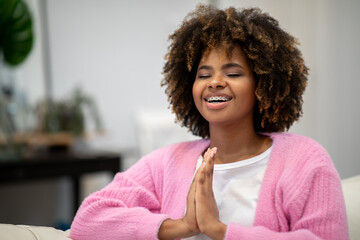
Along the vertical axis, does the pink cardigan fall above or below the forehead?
below

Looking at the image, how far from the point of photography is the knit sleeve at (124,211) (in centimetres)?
86

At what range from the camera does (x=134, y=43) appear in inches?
135

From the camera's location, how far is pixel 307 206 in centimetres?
78

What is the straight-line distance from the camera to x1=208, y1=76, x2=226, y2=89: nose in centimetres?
87

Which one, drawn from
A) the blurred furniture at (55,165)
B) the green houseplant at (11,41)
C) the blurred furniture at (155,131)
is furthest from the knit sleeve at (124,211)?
the blurred furniture at (155,131)

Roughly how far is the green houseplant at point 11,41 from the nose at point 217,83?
6.09ft

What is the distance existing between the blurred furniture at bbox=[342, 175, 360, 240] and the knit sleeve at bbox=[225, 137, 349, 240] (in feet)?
0.85

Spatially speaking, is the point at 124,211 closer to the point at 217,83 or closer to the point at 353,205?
the point at 217,83

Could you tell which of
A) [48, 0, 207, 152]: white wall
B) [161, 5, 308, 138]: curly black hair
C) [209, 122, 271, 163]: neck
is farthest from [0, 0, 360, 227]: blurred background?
[209, 122, 271, 163]: neck

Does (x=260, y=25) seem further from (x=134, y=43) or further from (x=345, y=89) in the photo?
(x=134, y=43)

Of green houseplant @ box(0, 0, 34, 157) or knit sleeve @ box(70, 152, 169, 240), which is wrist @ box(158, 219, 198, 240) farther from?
green houseplant @ box(0, 0, 34, 157)

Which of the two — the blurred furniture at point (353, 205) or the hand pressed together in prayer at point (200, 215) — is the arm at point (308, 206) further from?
the blurred furniture at point (353, 205)

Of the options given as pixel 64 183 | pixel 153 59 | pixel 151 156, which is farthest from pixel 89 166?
pixel 151 156

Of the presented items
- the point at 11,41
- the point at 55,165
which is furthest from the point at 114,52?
the point at 55,165
